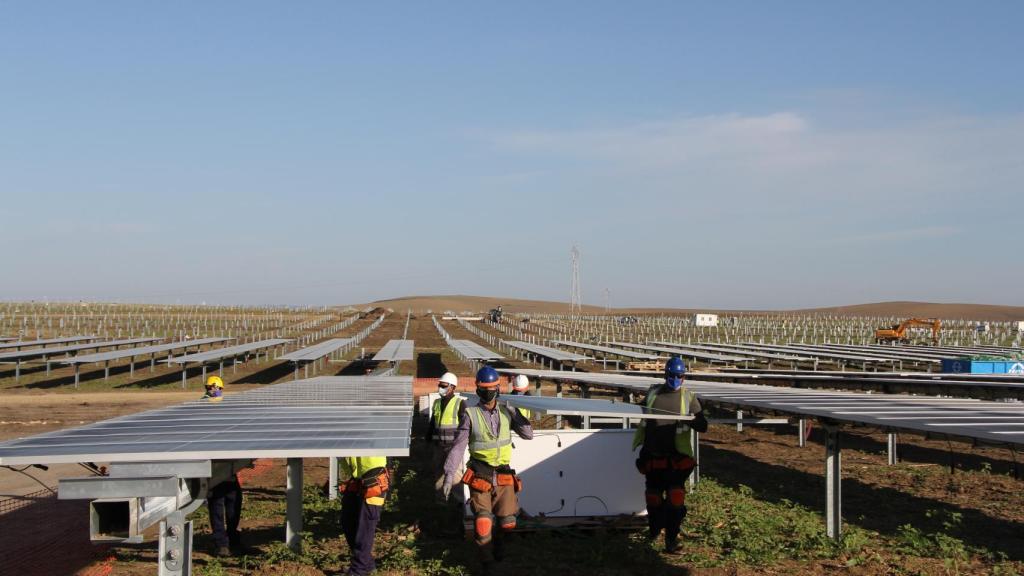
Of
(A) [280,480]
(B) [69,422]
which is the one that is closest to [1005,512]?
(A) [280,480]

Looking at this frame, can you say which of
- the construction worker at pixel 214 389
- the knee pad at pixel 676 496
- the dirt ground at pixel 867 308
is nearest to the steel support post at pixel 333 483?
the construction worker at pixel 214 389

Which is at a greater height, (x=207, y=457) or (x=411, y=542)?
(x=207, y=457)

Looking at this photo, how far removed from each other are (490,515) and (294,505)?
1754 millimetres

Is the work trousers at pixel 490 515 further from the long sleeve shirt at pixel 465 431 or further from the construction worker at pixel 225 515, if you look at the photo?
the construction worker at pixel 225 515

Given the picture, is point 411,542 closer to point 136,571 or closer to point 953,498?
point 136,571

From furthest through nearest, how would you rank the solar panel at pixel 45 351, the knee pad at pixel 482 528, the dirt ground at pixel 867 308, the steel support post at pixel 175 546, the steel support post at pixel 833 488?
1. the dirt ground at pixel 867 308
2. the solar panel at pixel 45 351
3. the steel support post at pixel 833 488
4. the knee pad at pixel 482 528
5. the steel support post at pixel 175 546

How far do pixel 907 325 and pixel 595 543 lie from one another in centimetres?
5218

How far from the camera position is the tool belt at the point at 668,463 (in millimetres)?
7730

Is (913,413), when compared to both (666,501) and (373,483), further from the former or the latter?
(373,483)

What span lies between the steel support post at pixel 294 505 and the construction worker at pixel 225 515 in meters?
0.56

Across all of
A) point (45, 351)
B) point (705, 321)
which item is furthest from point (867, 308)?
point (45, 351)

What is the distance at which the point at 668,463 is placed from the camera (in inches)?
305

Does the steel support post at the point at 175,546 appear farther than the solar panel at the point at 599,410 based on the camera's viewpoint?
No

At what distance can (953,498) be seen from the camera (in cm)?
1034
